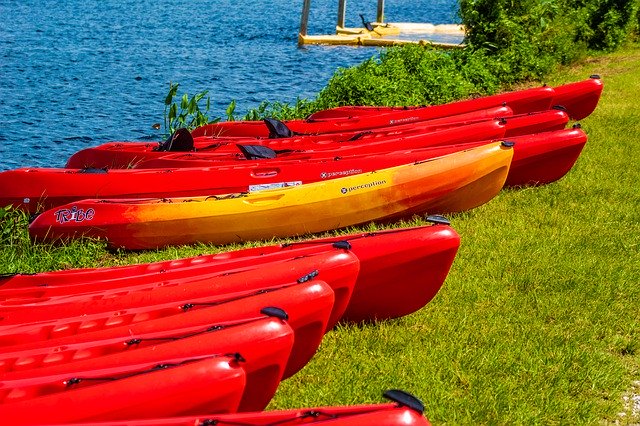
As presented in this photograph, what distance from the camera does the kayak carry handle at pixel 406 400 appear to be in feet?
13.4

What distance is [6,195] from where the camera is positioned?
9977mm

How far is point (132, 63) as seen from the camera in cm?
2798

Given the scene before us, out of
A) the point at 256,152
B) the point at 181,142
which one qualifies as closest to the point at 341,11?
the point at 181,142

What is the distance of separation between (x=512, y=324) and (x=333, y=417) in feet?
9.46

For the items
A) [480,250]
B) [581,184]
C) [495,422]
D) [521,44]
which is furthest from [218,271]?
[521,44]

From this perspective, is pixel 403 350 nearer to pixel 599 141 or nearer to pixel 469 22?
pixel 599 141

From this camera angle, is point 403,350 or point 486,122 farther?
point 486,122

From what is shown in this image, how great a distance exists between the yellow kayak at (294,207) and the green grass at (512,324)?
196 mm

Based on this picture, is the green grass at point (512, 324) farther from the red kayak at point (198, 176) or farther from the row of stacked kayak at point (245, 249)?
the red kayak at point (198, 176)

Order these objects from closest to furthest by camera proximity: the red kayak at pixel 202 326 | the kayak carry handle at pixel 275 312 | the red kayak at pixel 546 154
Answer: the kayak carry handle at pixel 275 312 → the red kayak at pixel 202 326 → the red kayak at pixel 546 154

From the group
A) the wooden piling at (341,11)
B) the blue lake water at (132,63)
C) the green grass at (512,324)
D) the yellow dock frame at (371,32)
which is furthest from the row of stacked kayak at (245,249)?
the wooden piling at (341,11)

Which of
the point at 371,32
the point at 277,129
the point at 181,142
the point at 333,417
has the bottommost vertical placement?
the point at 371,32

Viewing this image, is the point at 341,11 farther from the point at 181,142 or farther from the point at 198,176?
the point at 198,176

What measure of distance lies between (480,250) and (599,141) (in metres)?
4.98
